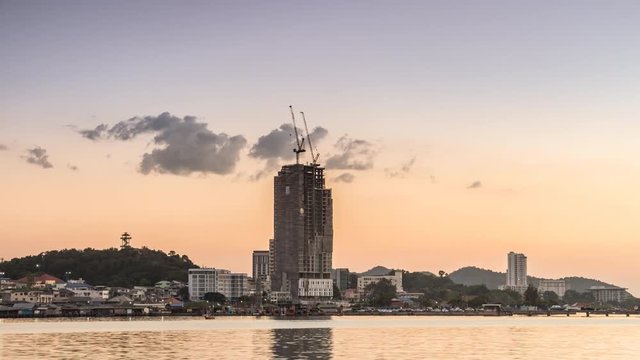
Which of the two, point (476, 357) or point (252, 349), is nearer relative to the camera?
point (476, 357)

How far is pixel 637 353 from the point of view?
103000mm

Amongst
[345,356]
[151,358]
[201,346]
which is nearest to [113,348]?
[201,346]

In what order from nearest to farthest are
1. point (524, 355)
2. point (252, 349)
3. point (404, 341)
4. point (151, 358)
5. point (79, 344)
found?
point (151, 358), point (524, 355), point (252, 349), point (79, 344), point (404, 341)

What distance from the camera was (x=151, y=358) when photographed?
92.8 meters

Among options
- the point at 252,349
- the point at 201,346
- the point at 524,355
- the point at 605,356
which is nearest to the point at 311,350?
the point at 252,349

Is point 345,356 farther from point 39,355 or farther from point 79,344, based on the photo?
point 79,344

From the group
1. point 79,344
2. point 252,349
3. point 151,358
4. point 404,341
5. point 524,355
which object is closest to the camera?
point 151,358

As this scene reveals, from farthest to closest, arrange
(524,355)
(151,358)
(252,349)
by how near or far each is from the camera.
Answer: (252,349) → (524,355) → (151,358)

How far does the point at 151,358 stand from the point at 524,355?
134ft

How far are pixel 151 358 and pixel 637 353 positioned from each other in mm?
55084

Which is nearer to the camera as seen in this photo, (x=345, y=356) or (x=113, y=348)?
(x=345, y=356)

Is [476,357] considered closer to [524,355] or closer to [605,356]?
[524,355]

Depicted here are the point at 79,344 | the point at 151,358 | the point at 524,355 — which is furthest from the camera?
the point at 79,344

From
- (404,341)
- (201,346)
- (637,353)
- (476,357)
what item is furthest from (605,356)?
(201,346)
